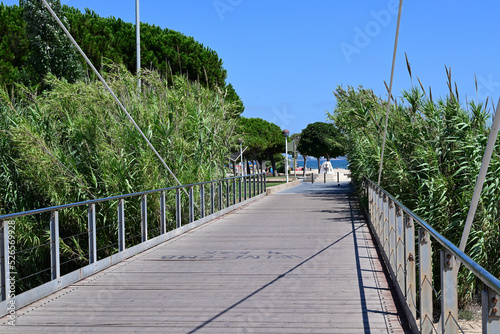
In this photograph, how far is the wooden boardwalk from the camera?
16.2 feet

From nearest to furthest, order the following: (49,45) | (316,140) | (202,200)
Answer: (202,200) < (49,45) < (316,140)

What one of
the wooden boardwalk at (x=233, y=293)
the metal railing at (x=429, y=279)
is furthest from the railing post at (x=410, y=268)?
the wooden boardwalk at (x=233, y=293)

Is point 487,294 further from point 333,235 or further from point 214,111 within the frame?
point 214,111

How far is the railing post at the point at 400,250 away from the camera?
18.8 feet

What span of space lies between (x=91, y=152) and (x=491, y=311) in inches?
415

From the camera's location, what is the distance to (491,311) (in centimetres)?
234

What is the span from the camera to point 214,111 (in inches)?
562

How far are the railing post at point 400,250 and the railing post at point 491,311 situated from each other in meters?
3.28

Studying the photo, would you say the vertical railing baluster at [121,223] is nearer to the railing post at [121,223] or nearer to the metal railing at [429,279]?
the railing post at [121,223]

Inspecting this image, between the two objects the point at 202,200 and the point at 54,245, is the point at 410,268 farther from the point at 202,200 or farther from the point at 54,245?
the point at 202,200

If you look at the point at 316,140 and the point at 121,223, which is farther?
the point at 316,140

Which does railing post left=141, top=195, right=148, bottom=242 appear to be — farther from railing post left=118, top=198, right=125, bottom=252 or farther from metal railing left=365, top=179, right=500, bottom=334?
metal railing left=365, top=179, right=500, bottom=334

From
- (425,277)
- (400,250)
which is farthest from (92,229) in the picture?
(425,277)

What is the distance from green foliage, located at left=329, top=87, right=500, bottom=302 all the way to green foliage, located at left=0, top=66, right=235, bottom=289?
417 centimetres
